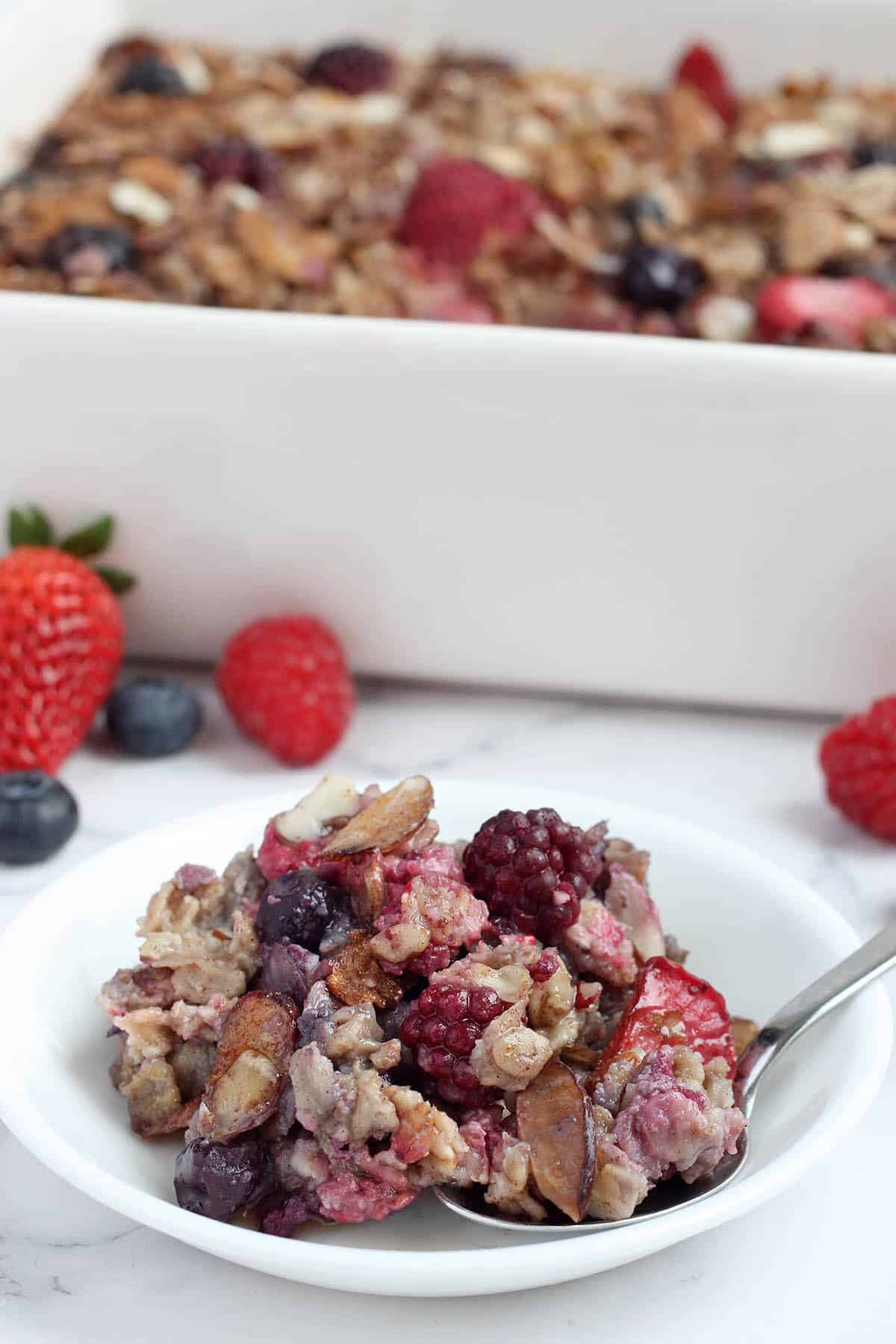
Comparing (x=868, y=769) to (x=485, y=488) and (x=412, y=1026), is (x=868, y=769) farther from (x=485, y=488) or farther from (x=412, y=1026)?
(x=412, y=1026)

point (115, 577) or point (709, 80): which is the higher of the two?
point (709, 80)

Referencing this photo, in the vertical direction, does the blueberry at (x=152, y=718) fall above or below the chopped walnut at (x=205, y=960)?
below

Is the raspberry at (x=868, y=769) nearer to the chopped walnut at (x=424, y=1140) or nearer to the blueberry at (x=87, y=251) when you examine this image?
the chopped walnut at (x=424, y=1140)

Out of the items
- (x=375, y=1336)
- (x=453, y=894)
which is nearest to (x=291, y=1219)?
(x=375, y=1336)

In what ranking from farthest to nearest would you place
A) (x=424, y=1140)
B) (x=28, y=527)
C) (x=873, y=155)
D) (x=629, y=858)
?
1. (x=873, y=155)
2. (x=28, y=527)
3. (x=629, y=858)
4. (x=424, y=1140)

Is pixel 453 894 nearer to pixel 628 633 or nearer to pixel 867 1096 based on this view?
pixel 867 1096

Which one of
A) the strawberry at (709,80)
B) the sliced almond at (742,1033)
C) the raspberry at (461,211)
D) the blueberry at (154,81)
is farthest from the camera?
the strawberry at (709,80)

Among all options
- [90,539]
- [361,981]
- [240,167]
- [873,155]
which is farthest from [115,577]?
[873,155]

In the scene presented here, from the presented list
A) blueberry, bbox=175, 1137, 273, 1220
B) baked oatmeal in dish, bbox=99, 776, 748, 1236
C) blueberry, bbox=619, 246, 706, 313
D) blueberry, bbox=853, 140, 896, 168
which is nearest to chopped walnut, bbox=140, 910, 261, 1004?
baked oatmeal in dish, bbox=99, 776, 748, 1236

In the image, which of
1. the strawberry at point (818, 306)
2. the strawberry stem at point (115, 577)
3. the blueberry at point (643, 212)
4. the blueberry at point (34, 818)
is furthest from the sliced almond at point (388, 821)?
the blueberry at point (643, 212)

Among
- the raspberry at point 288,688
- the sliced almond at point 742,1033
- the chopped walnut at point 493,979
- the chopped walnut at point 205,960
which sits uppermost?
the chopped walnut at point 493,979
